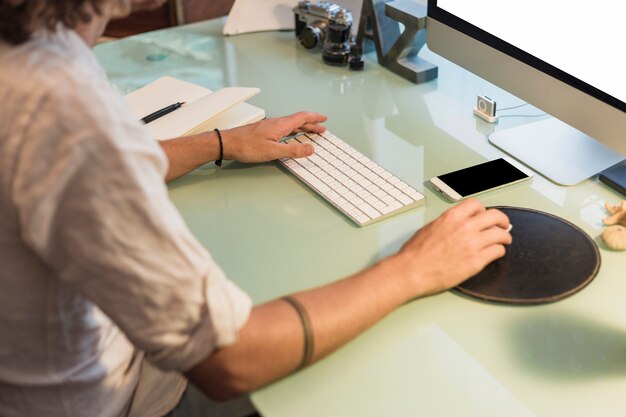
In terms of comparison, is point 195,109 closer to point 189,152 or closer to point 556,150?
point 189,152

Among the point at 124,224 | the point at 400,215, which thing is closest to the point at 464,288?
the point at 400,215

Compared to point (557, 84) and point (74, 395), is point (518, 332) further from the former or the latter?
point (74, 395)

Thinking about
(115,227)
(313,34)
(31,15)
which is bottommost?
(313,34)

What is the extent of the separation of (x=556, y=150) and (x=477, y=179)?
0.17m

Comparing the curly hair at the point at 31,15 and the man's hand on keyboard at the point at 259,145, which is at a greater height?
the curly hair at the point at 31,15

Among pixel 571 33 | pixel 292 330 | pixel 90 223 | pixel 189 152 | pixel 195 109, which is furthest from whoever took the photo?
pixel 195 109

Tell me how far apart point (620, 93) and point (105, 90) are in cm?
70

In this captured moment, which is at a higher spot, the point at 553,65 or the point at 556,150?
the point at 553,65

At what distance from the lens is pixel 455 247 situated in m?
0.99

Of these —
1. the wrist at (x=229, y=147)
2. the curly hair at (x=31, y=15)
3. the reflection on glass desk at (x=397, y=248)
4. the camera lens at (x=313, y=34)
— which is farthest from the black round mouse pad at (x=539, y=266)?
the camera lens at (x=313, y=34)

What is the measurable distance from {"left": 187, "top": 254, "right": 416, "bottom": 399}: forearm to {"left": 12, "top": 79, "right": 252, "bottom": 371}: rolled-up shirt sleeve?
5 centimetres

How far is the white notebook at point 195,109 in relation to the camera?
1354 millimetres

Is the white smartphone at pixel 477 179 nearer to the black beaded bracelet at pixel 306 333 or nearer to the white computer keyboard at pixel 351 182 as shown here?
the white computer keyboard at pixel 351 182

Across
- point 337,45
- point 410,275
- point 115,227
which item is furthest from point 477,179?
point 115,227
